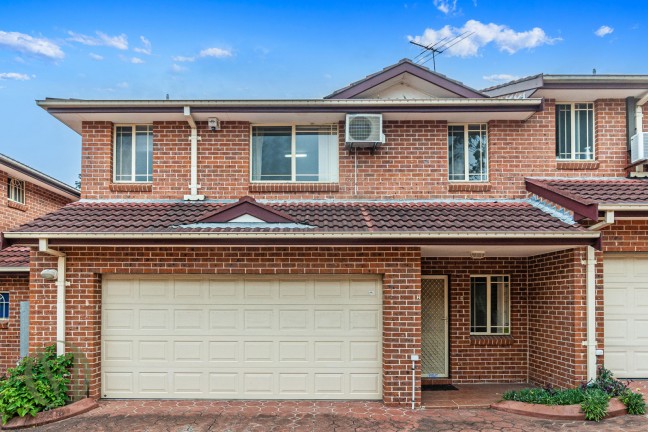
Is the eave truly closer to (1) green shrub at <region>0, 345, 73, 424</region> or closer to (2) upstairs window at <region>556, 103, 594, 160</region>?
(2) upstairs window at <region>556, 103, 594, 160</region>

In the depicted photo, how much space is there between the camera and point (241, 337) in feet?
26.7

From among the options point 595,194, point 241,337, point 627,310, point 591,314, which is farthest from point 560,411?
point 241,337

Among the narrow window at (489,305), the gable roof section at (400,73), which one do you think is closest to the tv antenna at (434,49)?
the gable roof section at (400,73)

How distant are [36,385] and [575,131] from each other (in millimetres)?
10836

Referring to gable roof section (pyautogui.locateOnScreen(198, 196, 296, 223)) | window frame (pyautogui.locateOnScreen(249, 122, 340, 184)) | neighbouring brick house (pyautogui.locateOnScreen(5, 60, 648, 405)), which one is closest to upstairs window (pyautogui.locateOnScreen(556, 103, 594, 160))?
neighbouring brick house (pyautogui.locateOnScreen(5, 60, 648, 405))

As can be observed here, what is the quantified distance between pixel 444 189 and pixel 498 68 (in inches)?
527

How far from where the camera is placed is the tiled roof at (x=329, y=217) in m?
7.50

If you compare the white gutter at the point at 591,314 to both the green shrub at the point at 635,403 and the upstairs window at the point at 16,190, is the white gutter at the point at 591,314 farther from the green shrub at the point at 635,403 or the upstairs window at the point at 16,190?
the upstairs window at the point at 16,190

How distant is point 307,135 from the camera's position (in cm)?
973

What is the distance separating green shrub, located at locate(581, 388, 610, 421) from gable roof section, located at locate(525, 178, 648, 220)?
8.73 ft

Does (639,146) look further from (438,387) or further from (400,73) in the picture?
(438,387)

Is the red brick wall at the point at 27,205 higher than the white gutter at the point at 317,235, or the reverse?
the red brick wall at the point at 27,205

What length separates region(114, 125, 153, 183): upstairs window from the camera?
31.5 ft

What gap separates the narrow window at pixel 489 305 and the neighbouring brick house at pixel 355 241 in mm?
29
